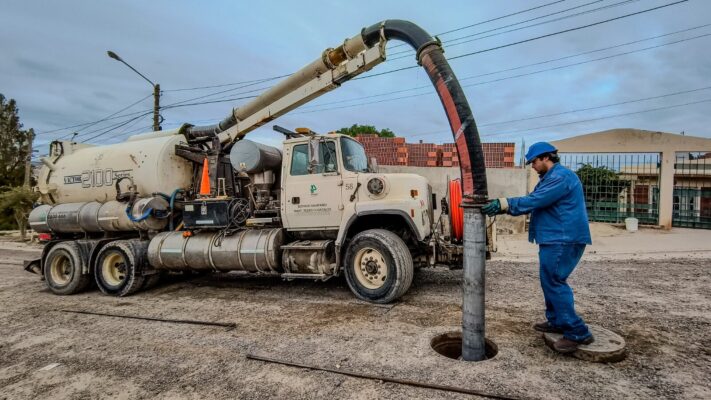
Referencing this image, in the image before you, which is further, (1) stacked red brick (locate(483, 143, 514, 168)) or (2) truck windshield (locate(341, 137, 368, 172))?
(1) stacked red brick (locate(483, 143, 514, 168))

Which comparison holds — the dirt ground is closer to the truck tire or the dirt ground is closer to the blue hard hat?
the truck tire

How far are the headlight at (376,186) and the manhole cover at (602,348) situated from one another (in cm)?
290

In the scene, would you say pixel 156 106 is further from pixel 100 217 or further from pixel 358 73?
pixel 358 73

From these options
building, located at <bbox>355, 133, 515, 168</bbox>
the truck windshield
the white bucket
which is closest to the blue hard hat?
the truck windshield

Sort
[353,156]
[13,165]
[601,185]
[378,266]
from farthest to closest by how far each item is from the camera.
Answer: [13,165] → [601,185] → [353,156] → [378,266]

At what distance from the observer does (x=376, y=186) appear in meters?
5.85

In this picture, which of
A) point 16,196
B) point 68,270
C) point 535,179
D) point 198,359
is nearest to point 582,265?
point 535,179

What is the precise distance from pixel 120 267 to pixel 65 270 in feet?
5.12

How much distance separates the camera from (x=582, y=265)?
815 cm

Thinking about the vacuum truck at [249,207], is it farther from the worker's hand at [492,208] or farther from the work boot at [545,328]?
the worker's hand at [492,208]

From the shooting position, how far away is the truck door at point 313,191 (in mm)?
6207

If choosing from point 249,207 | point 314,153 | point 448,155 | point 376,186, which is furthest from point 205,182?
point 448,155

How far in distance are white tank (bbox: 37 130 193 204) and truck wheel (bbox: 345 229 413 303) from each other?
4.12m

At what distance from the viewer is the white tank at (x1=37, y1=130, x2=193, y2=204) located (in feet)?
24.3
